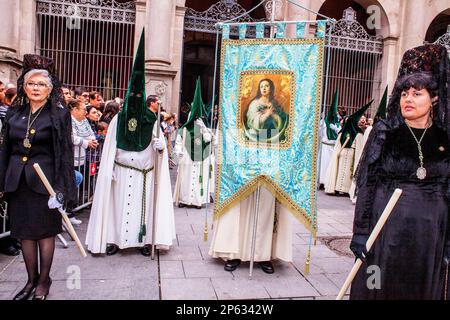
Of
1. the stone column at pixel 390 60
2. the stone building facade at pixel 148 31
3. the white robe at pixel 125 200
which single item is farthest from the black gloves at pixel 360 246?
the stone column at pixel 390 60

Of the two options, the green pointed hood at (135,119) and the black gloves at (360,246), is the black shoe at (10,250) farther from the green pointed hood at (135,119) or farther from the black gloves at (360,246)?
the black gloves at (360,246)

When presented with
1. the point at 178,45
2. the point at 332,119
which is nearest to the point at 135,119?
the point at 332,119

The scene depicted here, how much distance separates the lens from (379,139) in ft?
9.51

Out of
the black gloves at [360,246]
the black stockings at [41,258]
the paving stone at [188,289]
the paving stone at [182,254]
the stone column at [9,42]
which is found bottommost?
the paving stone at [182,254]

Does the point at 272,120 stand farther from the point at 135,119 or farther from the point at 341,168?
the point at 341,168

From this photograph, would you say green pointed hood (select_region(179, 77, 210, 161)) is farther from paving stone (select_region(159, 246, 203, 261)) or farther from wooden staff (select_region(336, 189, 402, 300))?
wooden staff (select_region(336, 189, 402, 300))

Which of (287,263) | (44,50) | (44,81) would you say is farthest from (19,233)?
(44,50)

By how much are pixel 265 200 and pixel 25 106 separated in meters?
2.53

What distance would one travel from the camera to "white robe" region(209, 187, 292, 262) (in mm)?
4535

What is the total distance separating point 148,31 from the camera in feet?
41.7

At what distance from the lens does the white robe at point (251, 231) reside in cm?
454

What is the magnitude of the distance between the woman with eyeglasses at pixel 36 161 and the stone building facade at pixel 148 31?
8995 mm

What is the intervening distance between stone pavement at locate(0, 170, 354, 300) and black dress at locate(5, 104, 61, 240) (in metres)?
0.70
